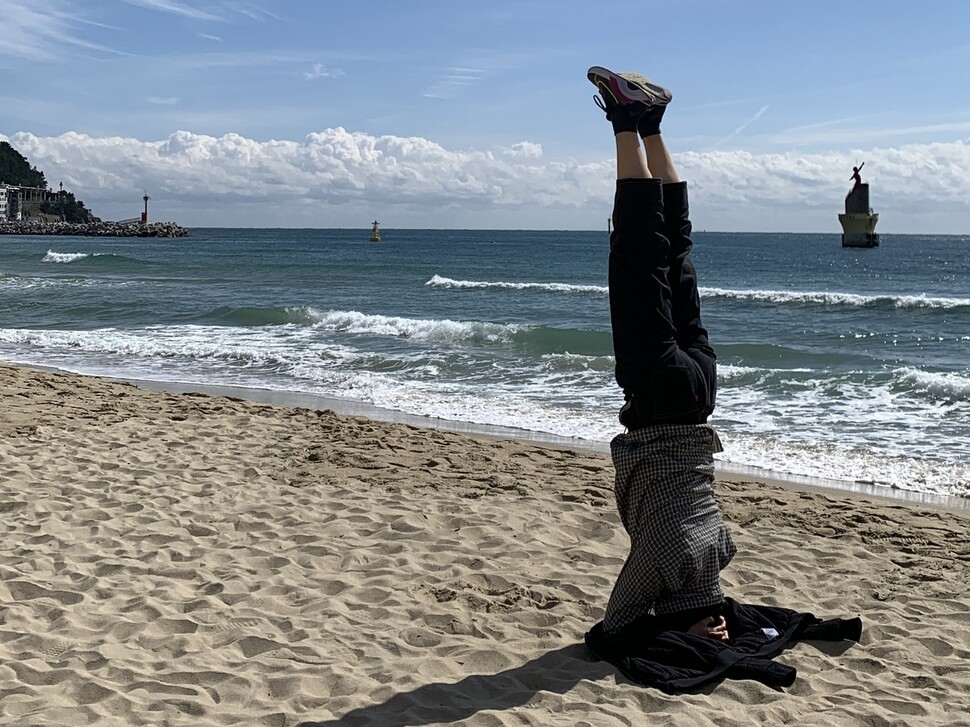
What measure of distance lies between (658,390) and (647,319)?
311 millimetres

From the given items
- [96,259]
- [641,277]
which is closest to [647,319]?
[641,277]

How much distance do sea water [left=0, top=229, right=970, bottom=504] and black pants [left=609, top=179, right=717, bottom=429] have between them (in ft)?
15.4

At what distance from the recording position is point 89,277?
37656 mm

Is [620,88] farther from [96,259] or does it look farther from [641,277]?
[96,259]

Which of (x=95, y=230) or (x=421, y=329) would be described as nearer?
(x=421, y=329)

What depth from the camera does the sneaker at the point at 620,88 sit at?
407 cm

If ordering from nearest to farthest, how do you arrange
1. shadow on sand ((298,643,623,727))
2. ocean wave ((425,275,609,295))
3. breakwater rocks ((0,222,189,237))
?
shadow on sand ((298,643,623,727)), ocean wave ((425,275,609,295)), breakwater rocks ((0,222,189,237))

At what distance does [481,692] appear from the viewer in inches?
154

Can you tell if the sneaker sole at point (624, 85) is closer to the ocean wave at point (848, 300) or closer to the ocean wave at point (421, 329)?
the ocean wave at point (421, 329)

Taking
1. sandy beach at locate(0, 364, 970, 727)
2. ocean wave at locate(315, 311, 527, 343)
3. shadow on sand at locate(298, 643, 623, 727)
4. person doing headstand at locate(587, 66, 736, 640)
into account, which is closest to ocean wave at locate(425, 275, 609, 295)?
ocean wave at locate(315, 311, 527, 343)

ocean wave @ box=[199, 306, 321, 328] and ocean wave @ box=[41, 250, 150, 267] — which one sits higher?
ocean wave @ box=[41, 250, 150, 267]

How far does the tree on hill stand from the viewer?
463 feet

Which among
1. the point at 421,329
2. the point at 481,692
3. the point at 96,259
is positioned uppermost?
the point at 96,259

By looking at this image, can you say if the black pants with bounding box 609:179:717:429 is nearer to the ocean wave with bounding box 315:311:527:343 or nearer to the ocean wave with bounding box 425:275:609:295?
the ocean wave with bounding box 315:311:527:343
